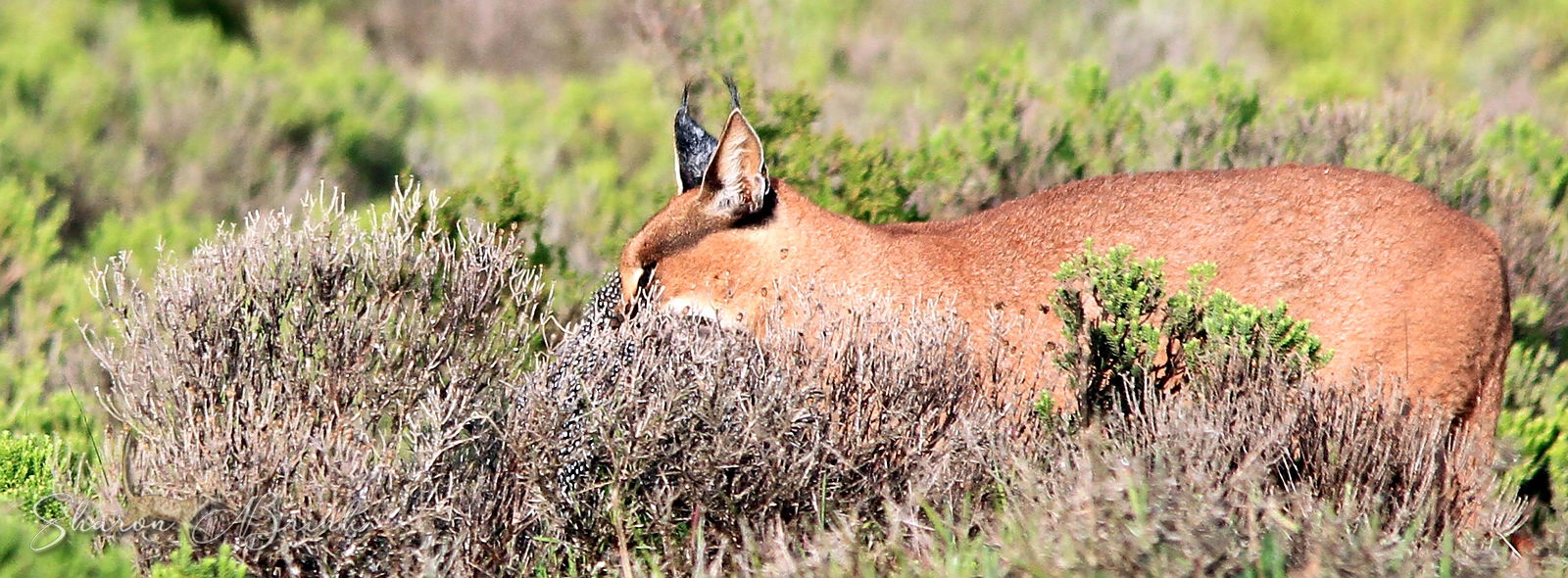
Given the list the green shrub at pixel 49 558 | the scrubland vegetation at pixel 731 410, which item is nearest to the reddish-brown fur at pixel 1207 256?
the scrubland vegetation at pixel 731 410

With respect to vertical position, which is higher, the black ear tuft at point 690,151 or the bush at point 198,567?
the black ear tuft at point 690,151

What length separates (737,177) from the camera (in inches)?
211

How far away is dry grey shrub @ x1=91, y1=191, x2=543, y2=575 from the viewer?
4438 mm

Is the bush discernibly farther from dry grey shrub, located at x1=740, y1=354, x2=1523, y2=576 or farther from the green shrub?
dry grey shrub, located at x1=740, y1=354, x2=1523, y2=576

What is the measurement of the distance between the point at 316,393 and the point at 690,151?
166 cm

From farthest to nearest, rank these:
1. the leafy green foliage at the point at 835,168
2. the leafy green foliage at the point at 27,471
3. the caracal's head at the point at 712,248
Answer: the leafy green foliage at the point at 835,168
the caracal's head at the point at 712,248
the leafy green foliage at the point at 27,471

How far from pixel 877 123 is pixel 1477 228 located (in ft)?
22.5

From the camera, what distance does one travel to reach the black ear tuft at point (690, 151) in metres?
5.68

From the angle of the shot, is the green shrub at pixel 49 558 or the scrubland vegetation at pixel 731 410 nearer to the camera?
the green shrub at pixel 49 558

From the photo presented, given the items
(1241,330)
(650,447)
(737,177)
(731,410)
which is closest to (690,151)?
(737,177)

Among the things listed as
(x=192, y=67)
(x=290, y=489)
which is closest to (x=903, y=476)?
(x=290, y=489)

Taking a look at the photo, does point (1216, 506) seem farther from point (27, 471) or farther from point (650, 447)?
point (27, 471)

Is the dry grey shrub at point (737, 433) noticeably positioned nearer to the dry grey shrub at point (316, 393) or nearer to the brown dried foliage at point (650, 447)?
the brown dried foliage at point (650, 447)

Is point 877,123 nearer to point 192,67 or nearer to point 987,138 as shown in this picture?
point 987,138
